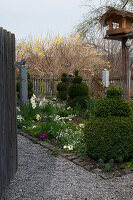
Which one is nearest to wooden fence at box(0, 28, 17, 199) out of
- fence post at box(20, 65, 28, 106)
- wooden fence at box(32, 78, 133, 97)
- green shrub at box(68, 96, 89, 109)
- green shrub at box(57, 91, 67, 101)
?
green shrub at box(68, 96, 89, 109)

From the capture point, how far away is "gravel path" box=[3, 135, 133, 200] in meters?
2.81

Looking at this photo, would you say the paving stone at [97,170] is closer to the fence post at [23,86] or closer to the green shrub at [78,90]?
the green shrub at [78,90]

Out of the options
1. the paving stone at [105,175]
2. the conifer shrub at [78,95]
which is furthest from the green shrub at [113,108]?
the conifer shrub at [78,95]

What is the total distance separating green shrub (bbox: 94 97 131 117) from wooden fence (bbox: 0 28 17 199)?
1554mm

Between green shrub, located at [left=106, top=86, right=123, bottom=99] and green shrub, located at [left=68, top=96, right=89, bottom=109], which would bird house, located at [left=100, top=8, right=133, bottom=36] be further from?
green shrub, located at [left=106, top=86, right=123, bottom=99]

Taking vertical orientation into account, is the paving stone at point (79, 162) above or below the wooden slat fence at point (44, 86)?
below

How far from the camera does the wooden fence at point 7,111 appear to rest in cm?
256

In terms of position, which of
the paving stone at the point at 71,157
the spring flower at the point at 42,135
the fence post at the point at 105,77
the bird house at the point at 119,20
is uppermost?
the bird house at the point at 119,20

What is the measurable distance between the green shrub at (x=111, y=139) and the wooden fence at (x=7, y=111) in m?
1.30

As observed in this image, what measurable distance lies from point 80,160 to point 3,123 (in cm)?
178

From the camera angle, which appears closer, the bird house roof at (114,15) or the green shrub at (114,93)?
the green shrub at (114,93)

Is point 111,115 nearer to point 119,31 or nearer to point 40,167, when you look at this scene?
point 40,167

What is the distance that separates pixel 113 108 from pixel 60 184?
153 centimetres

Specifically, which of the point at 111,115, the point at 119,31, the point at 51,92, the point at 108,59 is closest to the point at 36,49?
the point at 51,92
